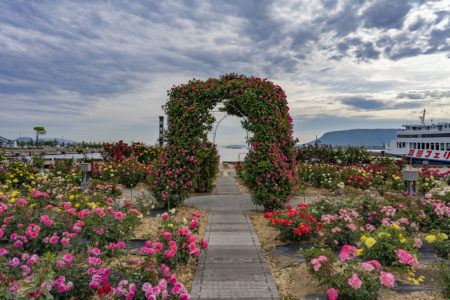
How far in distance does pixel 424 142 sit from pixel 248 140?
34.8 meters

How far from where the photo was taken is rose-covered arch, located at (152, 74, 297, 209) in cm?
637

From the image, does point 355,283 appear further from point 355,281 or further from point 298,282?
point 298,282

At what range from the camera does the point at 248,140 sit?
6.60m

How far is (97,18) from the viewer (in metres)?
7.46

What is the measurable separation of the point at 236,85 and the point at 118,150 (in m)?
10.1

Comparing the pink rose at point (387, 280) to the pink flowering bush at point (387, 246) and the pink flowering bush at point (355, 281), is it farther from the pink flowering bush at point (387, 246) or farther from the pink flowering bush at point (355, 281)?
the pink flowering bush at point (387, 246)

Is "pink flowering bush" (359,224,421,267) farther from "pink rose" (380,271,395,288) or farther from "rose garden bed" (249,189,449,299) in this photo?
"pink rose" (380,271,395,288)

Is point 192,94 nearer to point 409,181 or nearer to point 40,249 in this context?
point 40,249

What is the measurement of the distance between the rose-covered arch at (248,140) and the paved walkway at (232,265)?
110 cm

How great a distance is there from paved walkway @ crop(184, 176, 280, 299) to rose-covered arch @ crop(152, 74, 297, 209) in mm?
1095

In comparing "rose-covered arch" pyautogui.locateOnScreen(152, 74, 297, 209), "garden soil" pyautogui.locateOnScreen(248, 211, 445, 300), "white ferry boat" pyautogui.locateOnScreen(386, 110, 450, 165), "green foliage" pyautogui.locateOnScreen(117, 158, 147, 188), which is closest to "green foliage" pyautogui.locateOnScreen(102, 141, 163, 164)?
"green foliage" pyautogui.locateOnScreen(117, 158, 147, 188)

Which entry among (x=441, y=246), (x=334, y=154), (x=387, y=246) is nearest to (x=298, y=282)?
(x=387, y=246)

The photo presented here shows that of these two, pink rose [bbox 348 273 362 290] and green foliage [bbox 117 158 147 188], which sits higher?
green foliage [bbox 117 158 147 188]

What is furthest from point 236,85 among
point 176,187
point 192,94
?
point 176,187
